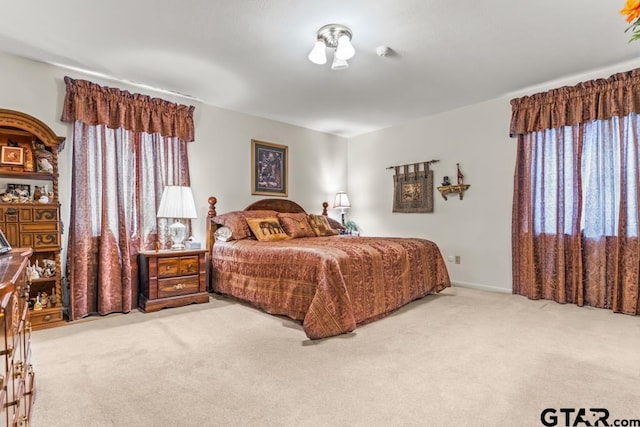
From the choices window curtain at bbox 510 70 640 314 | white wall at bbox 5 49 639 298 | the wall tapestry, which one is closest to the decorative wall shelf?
white wall at bbox 5 49 639 298

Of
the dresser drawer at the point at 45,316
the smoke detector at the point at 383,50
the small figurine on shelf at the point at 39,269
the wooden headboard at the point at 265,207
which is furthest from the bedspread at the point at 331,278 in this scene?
the smoke detector at the point at 383,50

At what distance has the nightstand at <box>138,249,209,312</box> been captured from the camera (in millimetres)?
3380

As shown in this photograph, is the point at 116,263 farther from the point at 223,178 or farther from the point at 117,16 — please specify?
the point at 117,16

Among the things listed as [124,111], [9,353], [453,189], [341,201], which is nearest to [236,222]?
[124,111]

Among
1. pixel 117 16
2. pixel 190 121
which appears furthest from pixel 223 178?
pixel 117 16

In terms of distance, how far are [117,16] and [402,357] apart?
3.15m

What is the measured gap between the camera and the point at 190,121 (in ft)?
13.3

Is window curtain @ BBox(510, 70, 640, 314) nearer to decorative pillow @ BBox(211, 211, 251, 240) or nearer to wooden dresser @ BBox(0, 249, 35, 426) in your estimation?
decorative pillow @ BBox(211, 211, 251, 240)

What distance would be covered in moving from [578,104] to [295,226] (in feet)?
11.2

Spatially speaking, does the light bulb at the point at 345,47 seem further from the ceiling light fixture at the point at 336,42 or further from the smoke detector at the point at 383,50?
the smoke detector at the point at 383,50

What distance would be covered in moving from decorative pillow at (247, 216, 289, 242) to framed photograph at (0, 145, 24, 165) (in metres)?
2.20

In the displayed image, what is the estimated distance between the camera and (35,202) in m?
2.89

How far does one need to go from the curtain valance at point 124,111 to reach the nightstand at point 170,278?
1.39 meters

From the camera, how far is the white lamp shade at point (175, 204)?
357 centimetres
